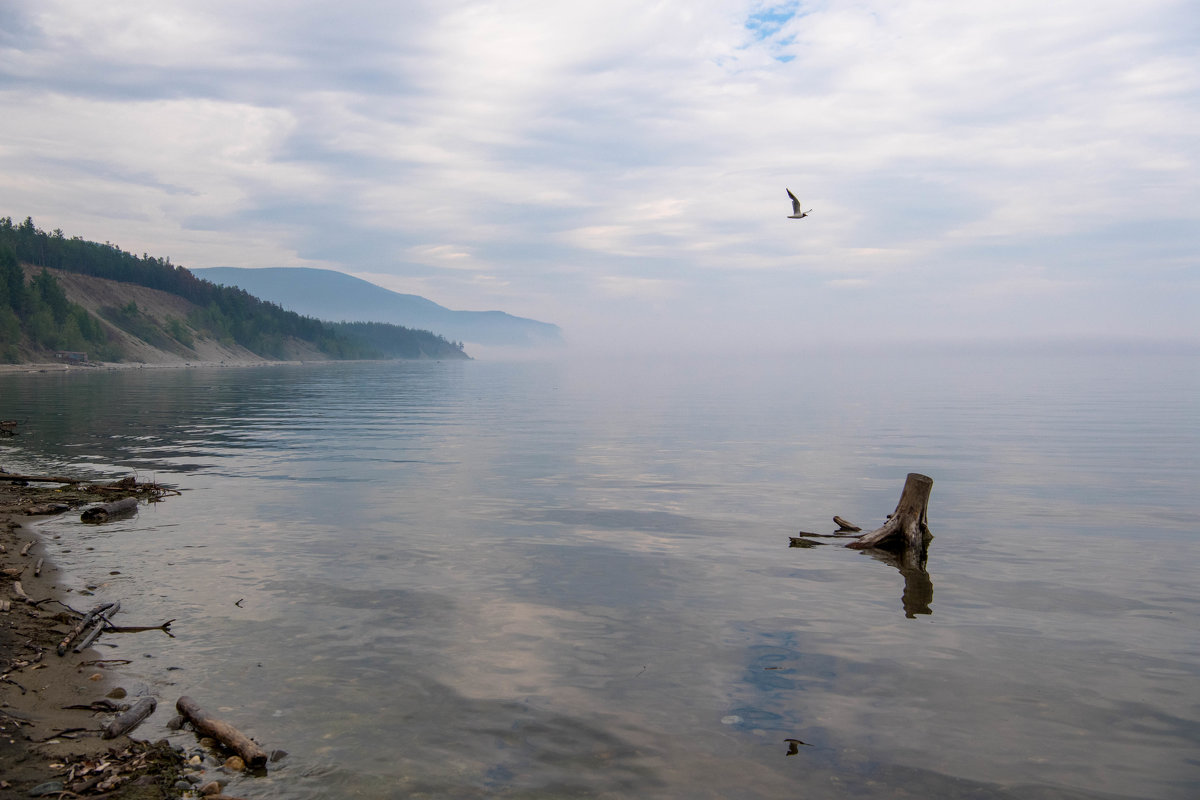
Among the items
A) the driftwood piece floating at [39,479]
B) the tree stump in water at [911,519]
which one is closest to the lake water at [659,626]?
the tree stump in water at [911,519]

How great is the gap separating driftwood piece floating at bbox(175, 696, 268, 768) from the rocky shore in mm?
199

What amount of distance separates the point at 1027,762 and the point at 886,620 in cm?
474

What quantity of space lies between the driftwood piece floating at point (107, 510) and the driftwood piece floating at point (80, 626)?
26.1 feet

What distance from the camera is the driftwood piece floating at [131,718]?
27.9ft

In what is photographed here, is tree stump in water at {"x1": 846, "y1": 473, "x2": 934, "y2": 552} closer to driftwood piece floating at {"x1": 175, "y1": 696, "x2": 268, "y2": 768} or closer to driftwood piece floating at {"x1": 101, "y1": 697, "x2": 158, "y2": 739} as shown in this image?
driftwood piece floating at {"x1": 175, "y1": 696, "x2": 268, "y2": 768}

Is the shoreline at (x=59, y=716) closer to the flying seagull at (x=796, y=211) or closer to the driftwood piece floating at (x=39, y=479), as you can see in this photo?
the driftwood piece floating at (x=39, y=479)

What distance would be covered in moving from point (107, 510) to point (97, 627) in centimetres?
976

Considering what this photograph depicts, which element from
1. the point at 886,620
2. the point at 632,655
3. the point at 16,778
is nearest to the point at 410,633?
the point at 632,655

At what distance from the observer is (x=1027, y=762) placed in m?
8.90

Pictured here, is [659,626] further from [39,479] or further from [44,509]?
[39,479]

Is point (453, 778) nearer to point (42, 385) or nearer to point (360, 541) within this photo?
point (360, 541)

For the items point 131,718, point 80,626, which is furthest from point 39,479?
point 131,718

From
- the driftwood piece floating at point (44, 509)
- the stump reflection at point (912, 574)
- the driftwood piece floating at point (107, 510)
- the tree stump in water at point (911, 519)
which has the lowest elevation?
the driftwood piece floating at point (44, 509)

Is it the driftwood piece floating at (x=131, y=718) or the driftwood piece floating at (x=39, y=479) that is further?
the driftwood piece floating at (x=39, y=479)
